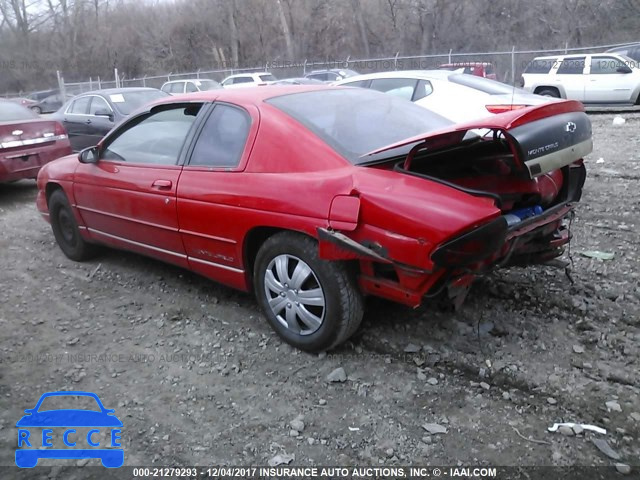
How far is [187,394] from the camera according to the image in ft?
10.3

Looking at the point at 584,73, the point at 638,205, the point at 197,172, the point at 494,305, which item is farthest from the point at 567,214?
the point at 584,73

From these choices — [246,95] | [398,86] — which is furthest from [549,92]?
[246,95]

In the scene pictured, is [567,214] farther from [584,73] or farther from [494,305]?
[584,73]

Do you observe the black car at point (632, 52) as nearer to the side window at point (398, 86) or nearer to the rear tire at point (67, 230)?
the side window at point (398, 86)

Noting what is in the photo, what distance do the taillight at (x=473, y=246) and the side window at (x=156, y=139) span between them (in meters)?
2.15

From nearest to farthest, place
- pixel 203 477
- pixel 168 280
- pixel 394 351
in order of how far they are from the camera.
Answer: pixel 203 477
pixel 394 351
pixel 168 280

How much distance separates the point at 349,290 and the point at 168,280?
2118 millimetres

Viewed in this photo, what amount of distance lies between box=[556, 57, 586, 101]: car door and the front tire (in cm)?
1425

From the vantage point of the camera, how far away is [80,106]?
11.2 meters

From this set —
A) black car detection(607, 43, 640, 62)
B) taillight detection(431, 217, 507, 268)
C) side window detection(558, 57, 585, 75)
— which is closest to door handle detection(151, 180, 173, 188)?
taillight detection(431, 217, 507, 268)

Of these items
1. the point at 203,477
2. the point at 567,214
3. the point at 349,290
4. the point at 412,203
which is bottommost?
the point at 203,477

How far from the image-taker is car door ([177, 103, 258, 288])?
355 cm

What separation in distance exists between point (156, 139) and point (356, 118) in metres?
1.62

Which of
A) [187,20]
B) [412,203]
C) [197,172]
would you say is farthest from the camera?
[187,20]
